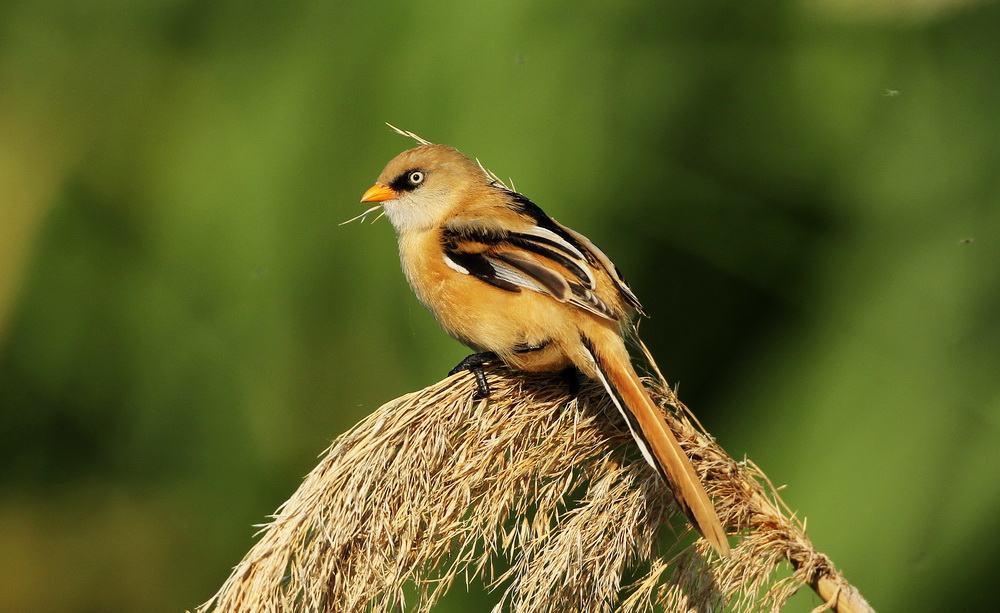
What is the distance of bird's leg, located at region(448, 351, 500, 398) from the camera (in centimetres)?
243

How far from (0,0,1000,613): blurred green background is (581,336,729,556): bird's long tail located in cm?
155

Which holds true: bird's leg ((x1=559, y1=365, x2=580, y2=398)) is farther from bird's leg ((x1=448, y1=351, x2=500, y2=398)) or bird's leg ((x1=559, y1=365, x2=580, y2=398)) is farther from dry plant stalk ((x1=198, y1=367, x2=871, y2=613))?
bird's leg ((x1=448, y1=351, x2=500, y2=398))

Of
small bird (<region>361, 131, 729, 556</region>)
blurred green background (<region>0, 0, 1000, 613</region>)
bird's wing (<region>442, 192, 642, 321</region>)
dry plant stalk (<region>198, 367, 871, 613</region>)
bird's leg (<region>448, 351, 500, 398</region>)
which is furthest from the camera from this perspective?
blurred green background (<region>0, 0, 1000, 613</region>)

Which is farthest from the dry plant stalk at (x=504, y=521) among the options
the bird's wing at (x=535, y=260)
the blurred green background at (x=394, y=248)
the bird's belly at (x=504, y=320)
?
the blurred green background at (x=394, y=248)

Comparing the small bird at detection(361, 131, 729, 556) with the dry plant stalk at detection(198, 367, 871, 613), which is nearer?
the dry plant stalk at detection(198, 367, 871, 613)

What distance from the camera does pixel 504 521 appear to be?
7.26 ft

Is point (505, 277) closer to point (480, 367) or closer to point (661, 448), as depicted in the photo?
point (480, 367)

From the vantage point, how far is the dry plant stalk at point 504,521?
80.1 inches

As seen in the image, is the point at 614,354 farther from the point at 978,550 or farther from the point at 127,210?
the point at 127,210

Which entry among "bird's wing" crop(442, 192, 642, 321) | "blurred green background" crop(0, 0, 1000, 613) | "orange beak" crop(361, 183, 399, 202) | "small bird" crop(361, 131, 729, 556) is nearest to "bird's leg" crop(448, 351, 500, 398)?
"small bird" crop(361, 131, 729, 556)

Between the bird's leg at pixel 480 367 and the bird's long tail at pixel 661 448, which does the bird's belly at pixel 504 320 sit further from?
the bird's long tail at pixel 661 448

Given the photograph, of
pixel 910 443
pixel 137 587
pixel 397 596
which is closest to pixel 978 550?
pixel 910 443

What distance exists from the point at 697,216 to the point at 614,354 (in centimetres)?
162

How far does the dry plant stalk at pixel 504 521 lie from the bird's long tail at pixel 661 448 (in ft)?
0.31
